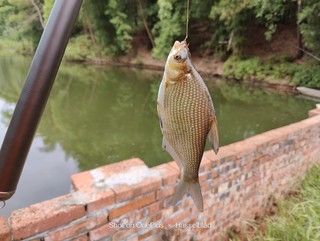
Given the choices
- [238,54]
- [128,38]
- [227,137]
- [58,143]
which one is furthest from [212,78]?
[58,143]

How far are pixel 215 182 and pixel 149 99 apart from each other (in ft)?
26.9

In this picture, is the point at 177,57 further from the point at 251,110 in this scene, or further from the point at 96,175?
the point at 251,110

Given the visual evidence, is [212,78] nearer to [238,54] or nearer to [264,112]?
[238,54]

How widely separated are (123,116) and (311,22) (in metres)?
7.89

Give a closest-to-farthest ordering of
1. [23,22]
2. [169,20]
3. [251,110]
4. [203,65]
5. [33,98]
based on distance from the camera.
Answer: [33,98]
[251,110]
[169,20]
[203,65]
[23,22]

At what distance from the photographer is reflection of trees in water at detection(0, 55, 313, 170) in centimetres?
586

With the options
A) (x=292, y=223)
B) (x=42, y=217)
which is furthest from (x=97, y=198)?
(x=292, y=223)

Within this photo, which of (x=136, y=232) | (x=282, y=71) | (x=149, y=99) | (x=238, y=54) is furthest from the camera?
(x=238, y=54)

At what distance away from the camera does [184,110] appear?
883 mm

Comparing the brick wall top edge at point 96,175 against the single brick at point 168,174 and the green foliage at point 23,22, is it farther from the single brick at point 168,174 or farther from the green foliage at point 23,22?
the green foliage at point 23,22

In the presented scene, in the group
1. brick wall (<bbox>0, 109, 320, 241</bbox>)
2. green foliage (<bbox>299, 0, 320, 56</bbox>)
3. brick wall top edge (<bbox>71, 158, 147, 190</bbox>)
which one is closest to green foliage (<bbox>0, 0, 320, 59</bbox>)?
green foliage (<bbox>299, 0, 320, 56</bbox>)

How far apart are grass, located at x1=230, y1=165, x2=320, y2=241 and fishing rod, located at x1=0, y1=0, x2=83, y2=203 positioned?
7.18 ft

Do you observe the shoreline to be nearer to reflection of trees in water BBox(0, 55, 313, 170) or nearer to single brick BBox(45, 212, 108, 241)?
reflection of trees in water BBox(0, 55, 313, 170)

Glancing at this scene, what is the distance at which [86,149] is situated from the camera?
5.83 m
